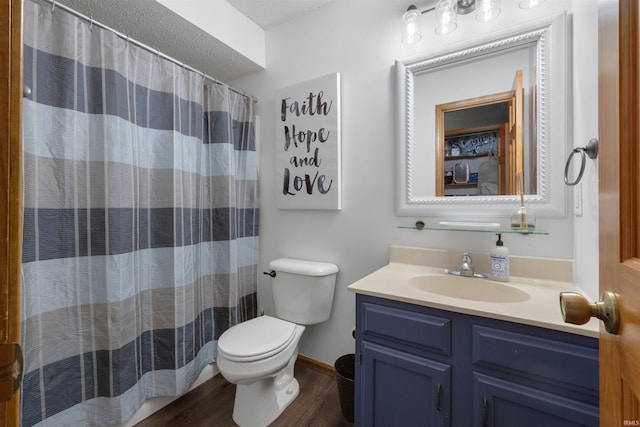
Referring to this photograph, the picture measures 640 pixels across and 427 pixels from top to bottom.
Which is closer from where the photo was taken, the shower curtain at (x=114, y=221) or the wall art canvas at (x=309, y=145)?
the shower curtain at (x=114, y=221)

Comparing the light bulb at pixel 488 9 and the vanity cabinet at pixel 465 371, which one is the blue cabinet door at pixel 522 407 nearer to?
the vanity cabinet at pixel 465 371

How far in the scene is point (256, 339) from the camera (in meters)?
1.43

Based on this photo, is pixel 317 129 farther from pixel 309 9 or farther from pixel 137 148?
pixel 137 148

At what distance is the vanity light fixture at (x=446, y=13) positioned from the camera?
1.34 meters

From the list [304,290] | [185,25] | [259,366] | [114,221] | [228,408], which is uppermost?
[185,25]

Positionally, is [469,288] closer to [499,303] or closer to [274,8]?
[499,303]

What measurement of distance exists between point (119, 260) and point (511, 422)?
1646mm

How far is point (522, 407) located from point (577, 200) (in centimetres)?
81

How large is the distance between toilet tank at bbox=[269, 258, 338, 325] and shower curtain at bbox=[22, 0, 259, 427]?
1.19 ft

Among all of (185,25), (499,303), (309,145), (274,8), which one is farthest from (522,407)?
(274,8)

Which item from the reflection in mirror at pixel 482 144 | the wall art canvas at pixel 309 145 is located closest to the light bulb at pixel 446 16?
the reflection in mirror at pixel 482 144

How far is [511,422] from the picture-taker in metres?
0.90

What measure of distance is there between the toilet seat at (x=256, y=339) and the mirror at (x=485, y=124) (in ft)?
3.03

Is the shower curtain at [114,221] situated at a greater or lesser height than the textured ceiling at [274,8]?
lesser
